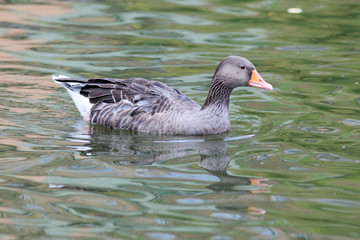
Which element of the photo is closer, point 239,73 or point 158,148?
point 158,148

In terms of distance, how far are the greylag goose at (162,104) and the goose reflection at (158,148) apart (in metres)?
0.16

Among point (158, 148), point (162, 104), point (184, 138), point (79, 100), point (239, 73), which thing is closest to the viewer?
point (158, 148)

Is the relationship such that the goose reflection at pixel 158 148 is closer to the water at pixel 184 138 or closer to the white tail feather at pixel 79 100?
the water at pixel 184 138

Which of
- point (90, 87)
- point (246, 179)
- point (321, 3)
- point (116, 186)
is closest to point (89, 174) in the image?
point (116, 186)

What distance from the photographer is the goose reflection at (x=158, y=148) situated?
915 cm

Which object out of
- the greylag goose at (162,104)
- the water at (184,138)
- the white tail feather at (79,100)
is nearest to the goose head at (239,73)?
the greylag goose at (162,104)

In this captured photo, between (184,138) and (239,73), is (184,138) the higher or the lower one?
the lower one

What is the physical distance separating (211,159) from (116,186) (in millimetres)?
1803

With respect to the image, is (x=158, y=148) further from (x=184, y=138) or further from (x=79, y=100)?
(x=79, y=100)

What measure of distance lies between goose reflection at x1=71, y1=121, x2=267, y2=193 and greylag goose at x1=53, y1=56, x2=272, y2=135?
16 cm

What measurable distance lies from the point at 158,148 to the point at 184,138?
692 millimetres

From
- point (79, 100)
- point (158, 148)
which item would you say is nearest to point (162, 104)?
point (158, 148)

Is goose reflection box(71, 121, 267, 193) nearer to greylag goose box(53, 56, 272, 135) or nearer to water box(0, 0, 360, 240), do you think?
water box(0, 0, 360, 240)

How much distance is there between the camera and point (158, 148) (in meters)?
10.2
